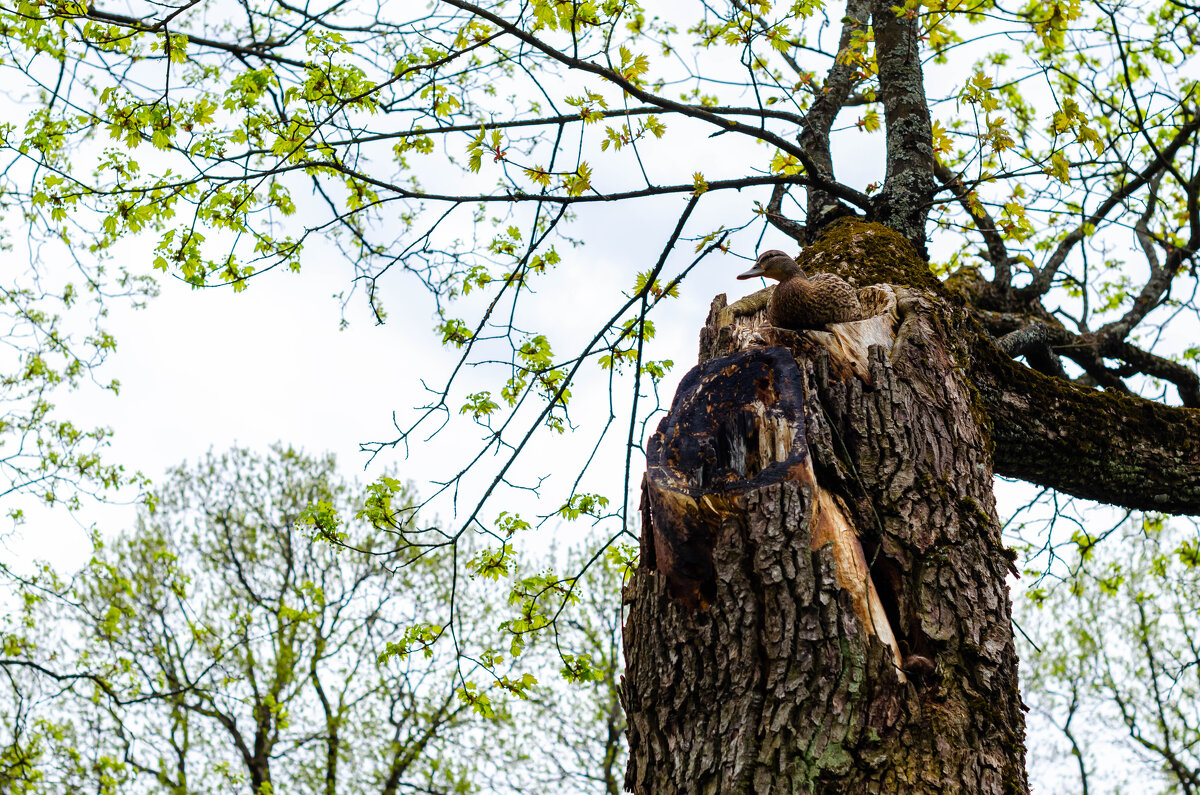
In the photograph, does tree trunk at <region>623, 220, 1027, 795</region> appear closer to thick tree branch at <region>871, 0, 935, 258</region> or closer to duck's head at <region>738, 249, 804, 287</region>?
duck's head at <region>738, 249, 804, 287</region>

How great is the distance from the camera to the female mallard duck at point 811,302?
3643 millimetres

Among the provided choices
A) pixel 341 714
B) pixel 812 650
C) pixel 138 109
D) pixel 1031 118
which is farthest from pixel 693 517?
pixel 341 714

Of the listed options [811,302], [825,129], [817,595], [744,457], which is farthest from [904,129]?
[817,595]

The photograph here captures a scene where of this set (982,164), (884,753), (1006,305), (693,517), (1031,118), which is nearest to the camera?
(884,753)

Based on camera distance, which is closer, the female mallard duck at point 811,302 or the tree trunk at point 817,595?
the tree trunk at point 817,595

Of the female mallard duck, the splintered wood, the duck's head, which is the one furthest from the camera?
the duck's head

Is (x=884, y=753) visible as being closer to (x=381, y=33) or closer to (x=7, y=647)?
(x=381, y=33)

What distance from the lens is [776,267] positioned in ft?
12.9

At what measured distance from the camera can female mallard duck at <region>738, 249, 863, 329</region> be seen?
3.64 meters

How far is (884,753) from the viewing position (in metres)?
2.29

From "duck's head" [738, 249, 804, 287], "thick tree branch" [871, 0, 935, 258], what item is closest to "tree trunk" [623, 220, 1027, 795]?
"duck's head" [738, 249, 804, 287]

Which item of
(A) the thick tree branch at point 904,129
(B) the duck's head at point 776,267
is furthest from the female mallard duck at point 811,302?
(A) the thick tree branch at point 904,129

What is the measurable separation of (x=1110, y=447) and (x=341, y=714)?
1274 centimetres

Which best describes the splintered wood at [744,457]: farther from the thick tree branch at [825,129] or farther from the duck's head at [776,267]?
the thick tree branch at [825,129]
